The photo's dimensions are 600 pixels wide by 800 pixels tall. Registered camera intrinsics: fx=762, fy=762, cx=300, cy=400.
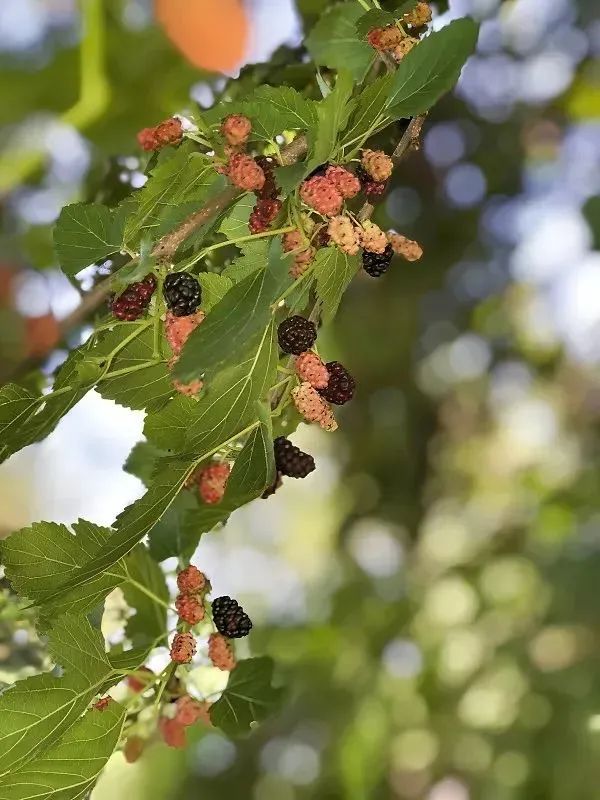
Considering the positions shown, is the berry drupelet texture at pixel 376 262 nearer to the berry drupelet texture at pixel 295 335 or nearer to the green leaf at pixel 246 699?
the berry drupelet texture at pixel 295 335

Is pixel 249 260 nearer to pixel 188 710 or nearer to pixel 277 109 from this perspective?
pixel 277 109

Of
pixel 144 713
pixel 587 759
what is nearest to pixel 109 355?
pixel 144 713

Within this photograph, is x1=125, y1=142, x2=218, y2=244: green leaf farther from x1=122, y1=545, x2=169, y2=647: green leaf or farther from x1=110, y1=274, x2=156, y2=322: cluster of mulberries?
x1=122, y1=545, x2=169, y2=647: green leaf

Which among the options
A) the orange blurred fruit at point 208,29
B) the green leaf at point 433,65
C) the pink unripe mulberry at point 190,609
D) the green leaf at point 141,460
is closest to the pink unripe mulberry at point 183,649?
the pink unripe mulberry at point 190,609

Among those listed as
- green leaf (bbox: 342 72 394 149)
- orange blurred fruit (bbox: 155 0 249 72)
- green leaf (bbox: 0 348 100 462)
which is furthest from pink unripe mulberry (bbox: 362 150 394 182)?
orange blurred fruit (bbox: 155 0 249 72)

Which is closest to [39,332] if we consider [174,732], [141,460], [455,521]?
[141,460]

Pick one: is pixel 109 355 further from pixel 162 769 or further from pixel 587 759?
pixel 587 759
